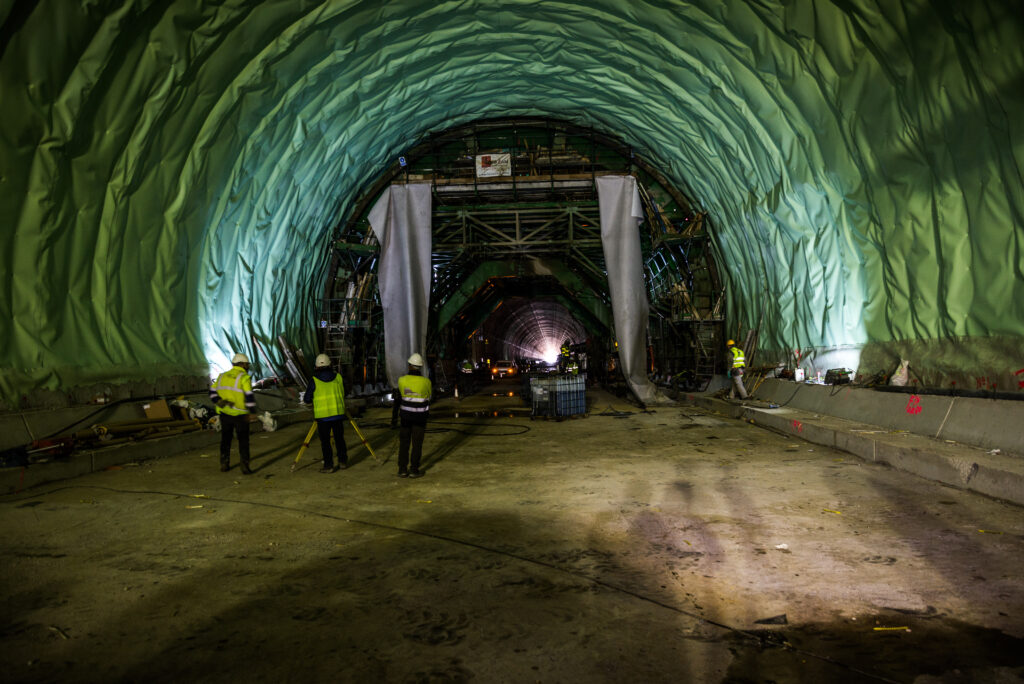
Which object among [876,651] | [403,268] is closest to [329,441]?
[876,651]

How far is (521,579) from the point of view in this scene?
4.07 metres

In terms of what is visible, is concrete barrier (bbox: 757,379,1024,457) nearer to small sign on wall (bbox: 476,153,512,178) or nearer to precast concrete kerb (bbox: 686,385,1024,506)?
precast concrete kerb (bbox: 686,385,1024,506)

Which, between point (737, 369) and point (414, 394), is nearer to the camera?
point (414, 394)

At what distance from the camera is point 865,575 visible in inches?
158

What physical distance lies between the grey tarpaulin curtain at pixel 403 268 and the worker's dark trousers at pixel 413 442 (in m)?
9.09

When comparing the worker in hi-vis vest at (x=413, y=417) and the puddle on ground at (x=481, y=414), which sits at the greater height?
the worker in hi-vis vest at (x=413, y=417)

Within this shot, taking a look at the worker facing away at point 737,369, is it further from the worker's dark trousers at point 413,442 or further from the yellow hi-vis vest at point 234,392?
the yellow hi-vis vest at point 234,392

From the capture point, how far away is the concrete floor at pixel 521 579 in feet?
9.72

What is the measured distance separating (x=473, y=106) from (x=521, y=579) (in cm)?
1676

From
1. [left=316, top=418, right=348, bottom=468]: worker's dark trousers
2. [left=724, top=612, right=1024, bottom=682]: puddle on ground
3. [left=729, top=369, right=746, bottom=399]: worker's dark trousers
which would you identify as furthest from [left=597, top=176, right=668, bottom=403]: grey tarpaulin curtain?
[left=724, top=612, right=1024, bottom=682]: puddle on ground

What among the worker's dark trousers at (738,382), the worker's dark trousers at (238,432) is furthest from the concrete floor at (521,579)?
the worker's dark trousers at (738,382)

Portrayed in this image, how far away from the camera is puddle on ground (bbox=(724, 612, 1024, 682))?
277 centimetres

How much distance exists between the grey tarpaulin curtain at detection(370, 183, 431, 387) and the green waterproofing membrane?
1814 millimetres

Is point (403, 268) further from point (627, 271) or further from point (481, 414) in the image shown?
point (627, 271)
